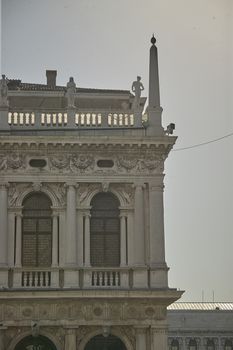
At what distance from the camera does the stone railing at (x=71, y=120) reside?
33438 millimetres

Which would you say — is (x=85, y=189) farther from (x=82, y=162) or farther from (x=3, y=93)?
(x=3, y=93)

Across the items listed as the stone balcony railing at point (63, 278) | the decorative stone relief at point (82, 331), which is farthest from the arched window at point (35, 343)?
the stone balcony railing at point (63, 278)

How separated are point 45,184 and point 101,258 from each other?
323cm

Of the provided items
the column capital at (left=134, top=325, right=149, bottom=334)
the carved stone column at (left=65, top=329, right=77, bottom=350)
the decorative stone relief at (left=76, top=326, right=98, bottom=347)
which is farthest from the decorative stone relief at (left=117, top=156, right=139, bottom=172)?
the carved stone column at (left=65, top=329, right=77, bottom=350)

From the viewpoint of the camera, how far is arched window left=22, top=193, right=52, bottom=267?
3262 cm

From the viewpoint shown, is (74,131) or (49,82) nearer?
(74,131)

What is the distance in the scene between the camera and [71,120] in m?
33.4

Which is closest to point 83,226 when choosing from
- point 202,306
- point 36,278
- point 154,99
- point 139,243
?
point 139,243

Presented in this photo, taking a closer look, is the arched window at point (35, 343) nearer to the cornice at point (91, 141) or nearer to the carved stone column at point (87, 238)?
the carved stone column at point (87, 238)

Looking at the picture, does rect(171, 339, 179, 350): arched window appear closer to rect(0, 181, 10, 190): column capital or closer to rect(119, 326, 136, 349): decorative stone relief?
rect(119, 326, 136, 349): decorative stone relief

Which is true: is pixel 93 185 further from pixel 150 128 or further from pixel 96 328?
pixel 96 328

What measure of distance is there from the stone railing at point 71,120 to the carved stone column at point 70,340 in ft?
23.6

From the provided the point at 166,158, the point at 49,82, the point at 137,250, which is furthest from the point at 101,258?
the point at 49,82

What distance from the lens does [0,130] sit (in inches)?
1299
